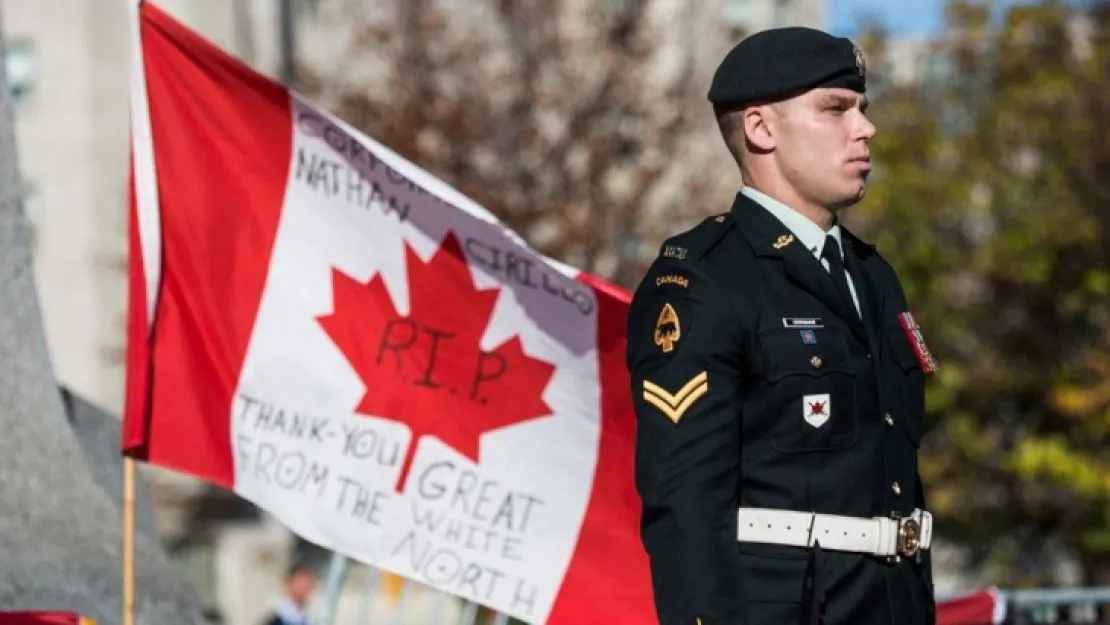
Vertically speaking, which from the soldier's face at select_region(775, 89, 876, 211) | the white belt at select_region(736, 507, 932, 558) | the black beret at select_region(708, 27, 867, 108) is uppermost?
the black beret at select_region(708, 27, 867, 108)

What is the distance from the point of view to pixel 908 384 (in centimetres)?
462

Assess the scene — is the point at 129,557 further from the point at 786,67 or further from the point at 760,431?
the point at 786,67

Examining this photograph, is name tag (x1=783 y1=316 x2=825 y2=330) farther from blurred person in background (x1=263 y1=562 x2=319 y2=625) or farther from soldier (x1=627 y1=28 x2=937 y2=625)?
blurred person in background (x1=263 y1=562 x2=319 y2=625)

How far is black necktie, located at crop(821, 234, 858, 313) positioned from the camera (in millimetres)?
4547

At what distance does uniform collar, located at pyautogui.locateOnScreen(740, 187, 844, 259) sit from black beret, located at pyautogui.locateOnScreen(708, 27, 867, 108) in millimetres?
196

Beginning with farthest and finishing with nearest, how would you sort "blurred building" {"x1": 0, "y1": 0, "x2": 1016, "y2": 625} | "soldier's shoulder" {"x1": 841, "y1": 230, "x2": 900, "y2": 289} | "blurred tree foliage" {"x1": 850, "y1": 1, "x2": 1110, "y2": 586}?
"blurred building" {"x1": 0, "y1": 0, "x2": 1016, "y2": 625}
"blurred tree foliage" {"x1": 850, "y1": 1, "x2": 1110, "y2": 586}
"soldier's shoulder" {"x1": 841, "y1": 230, "x2": 900, "y2": 289}

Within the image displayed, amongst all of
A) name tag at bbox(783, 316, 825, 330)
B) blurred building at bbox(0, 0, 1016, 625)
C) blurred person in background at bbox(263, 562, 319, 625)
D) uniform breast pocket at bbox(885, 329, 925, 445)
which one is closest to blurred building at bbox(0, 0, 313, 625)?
blurred building at bbox(0, 0, 1016, 625)

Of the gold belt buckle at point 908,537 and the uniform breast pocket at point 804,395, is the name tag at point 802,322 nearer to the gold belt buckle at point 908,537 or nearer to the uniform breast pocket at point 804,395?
the uniform breast pocket at point 804,395

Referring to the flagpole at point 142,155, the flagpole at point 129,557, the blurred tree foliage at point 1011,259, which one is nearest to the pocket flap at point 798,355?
the flagpole at point 129,557

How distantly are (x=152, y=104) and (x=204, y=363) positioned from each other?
0.69 metres

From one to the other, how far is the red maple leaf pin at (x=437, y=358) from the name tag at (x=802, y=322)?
1899mm

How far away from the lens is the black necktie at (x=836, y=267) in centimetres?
455

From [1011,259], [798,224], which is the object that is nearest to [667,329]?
[798,224]

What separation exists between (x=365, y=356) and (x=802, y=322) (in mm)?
1940
